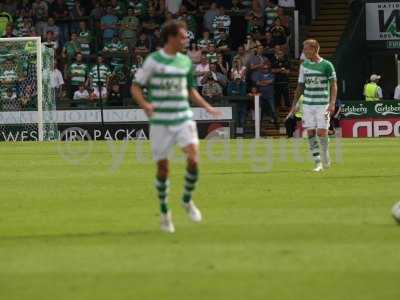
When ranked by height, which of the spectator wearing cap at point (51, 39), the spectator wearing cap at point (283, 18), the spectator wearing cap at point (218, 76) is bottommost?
the spectator wearing cap at point (218, 76)

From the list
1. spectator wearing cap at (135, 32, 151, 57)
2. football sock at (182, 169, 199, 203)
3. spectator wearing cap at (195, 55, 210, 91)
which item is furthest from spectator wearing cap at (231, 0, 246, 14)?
football sock at (182, 169, 199, 203)

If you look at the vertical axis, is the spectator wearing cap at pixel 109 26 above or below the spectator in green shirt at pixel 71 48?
above

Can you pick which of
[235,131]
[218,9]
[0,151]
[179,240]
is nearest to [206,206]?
[179,240]

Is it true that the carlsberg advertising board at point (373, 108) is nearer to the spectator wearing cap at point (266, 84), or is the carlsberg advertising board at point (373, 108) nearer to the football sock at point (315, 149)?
the spectator wearing cap at point (266, 84)

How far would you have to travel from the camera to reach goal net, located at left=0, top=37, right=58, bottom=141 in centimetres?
3909

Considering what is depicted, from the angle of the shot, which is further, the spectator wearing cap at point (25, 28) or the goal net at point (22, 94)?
the spectator wearing cap at point (25, 28)

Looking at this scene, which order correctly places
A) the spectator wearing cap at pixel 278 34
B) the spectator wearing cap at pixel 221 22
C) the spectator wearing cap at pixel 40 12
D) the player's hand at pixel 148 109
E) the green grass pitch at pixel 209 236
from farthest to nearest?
1. the spectator wearing cap at pixel 40 12
2. the spectator wearing cap at pixel 221 22
3. the spectator wearing cap at pixel 278 34
4. the player's hand at pixel 148 109
5. the green grass pitch at pixel 209 236

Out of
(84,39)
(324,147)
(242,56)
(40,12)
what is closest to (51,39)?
(84,39)

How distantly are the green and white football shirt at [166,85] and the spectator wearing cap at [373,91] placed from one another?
1070 inches

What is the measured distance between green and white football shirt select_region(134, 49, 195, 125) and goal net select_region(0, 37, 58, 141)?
2544 cm

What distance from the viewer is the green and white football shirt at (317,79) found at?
2309 cm

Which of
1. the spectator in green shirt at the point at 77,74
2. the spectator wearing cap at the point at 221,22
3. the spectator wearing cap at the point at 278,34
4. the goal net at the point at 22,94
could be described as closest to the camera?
the goal net at the point at 22,94

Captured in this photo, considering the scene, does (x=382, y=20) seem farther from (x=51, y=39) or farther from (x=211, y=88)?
(x=51, y=39)

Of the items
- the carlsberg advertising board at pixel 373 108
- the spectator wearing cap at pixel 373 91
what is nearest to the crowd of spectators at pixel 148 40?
the carlsberg advertising board at pixel 373 108
